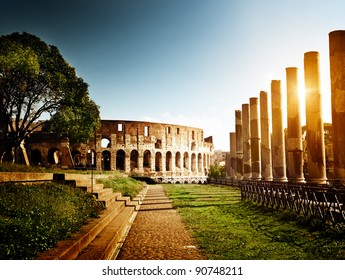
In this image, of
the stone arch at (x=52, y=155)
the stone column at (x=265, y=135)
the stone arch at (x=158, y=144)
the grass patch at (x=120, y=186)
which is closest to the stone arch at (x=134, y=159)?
the stone arch at (x=158, y=144)

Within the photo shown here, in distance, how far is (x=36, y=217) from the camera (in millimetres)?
4656

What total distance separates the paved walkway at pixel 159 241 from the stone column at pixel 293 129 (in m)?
6.60

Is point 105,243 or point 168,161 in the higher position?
point 168,161

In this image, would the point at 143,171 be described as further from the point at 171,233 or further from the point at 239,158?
the point at 171,233

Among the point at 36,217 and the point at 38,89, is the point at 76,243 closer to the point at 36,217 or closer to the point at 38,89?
the point at 36,217

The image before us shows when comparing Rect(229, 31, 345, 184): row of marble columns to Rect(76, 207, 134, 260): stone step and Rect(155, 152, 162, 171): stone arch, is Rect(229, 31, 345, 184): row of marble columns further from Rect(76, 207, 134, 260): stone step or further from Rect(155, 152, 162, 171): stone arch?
Rect(155, 152, 162, 171): stone arch

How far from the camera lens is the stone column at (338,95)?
9.63 metres

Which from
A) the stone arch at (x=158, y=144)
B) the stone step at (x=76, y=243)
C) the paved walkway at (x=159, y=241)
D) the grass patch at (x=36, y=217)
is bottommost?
the paved walkway at (x=159, y=241)

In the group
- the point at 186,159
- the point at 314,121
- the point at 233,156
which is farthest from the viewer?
the point at 186,159

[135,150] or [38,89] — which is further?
[135,150]

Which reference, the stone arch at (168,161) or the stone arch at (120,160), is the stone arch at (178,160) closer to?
the stone arch at (168,161)

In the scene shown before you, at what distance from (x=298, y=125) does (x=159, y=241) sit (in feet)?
31.9

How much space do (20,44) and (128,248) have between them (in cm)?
1358

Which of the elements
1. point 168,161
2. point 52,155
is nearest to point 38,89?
point 52,155
